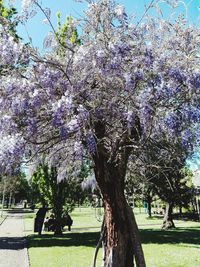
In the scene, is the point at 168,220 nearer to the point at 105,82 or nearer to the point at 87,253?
the point at 87,253

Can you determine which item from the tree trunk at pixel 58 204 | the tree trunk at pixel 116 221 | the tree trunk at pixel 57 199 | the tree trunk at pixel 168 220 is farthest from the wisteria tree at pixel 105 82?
the tree trunk at pixel 168 220

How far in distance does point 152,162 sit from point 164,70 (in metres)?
3.69

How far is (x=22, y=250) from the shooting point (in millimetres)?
15938

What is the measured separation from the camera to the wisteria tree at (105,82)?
6504 millimetres

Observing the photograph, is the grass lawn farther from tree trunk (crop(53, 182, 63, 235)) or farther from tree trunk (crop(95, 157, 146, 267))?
tree trunk (crop(95, 157, 146, 267))

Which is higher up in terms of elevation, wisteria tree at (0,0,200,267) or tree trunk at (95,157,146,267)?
wisteria tree at (0,0,200,267)

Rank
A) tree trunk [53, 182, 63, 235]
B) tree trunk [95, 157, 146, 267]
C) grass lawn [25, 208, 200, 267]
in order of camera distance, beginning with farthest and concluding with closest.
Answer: tree trunk [53, 182, 63, 235]
grass lawn [25, 208, 200, 267]
tree trunk [95, 157, 146, 267]

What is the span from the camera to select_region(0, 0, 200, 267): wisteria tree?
256 inches

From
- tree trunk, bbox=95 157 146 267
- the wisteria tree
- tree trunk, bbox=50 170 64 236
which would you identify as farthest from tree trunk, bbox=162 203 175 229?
Answer: the wisteria tree

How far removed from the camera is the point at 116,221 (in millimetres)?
7934

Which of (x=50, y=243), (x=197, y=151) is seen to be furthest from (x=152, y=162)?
(x=50, y=243)

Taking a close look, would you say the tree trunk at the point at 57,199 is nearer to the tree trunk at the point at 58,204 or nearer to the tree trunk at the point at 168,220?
the tree trunk at the point at 58,204

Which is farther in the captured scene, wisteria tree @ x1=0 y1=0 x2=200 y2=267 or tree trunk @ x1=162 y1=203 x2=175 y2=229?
tree trunk @ x1=162 y1=203 x2=175 y2=229

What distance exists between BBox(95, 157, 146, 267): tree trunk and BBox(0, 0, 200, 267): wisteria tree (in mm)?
647
